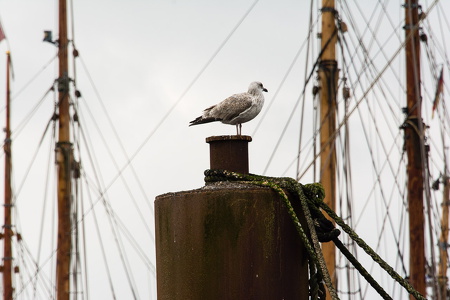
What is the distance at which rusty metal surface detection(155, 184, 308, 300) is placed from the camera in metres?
4.92

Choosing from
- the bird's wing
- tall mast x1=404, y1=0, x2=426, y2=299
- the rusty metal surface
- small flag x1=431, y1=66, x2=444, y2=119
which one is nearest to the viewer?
the rusty metal surface

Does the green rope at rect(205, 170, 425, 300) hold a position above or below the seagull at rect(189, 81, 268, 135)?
below

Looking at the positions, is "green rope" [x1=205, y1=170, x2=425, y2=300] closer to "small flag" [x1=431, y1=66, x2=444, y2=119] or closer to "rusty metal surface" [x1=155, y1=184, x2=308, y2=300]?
"rusty metal surface" [x1=155, y1=184, x2=308, y2=300]

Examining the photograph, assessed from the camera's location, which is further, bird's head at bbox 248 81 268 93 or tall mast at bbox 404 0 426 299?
tall mast at bbox 404 0 426 299

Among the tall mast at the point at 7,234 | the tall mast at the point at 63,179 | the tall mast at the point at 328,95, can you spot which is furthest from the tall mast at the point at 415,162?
the tall mast at the point at 7,234

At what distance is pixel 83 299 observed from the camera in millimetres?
24938

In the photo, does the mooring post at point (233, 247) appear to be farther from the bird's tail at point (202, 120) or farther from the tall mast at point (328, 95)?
the tall mast at point (328, 95)

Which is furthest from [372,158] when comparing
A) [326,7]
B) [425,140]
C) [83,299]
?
[83,299]

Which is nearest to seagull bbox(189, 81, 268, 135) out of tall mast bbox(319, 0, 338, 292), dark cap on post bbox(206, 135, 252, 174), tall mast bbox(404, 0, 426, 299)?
dark cap on post bbox(206, 135, 252, 174)

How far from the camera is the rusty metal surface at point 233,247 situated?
492 cm

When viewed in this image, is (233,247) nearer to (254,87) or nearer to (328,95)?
(254,87)

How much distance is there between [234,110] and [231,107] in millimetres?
30

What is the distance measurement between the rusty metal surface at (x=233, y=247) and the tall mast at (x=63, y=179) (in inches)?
819

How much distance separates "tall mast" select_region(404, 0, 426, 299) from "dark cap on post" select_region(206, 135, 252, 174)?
1649 centimetres
